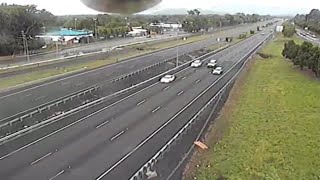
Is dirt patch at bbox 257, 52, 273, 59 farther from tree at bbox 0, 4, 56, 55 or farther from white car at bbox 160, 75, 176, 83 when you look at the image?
tree at bbox 0, 4, 56, 55

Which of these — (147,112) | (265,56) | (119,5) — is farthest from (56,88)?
(265,56)

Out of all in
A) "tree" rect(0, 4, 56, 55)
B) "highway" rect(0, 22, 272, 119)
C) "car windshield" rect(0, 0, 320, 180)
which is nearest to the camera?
"car windshield" rect(0, 0, 320, 180)

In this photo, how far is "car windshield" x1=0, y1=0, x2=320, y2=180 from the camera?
8.36 meters

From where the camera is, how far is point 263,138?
428 inches

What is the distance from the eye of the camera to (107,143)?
10.4 m

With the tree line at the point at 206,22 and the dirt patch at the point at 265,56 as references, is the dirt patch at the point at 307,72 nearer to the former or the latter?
the dirt patch at the point at 265,56

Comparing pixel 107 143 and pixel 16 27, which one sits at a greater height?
pixel 16 27

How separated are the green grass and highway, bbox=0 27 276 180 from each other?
1.55 meters

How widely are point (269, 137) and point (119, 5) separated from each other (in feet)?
34.3

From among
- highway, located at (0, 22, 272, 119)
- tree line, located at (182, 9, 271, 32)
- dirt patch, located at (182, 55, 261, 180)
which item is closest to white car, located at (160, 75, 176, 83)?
highway, located at (0, 22, 272, 119)

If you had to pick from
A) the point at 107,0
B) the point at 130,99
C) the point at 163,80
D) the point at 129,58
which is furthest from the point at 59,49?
the point at 107,0

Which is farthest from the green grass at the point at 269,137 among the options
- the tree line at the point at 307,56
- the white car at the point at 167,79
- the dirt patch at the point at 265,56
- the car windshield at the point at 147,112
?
the dirt patch at the point at 265,56

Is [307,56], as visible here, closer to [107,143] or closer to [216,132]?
[216,132]

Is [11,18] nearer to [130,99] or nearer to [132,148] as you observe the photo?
[130,99]
